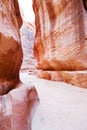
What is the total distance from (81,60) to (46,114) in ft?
8.20

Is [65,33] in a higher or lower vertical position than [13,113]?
higher

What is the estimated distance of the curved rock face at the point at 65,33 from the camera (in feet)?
13.4

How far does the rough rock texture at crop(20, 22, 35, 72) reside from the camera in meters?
18.8

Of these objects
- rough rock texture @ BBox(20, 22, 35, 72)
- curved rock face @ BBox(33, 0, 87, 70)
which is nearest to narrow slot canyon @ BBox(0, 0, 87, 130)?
curved rock face @ BBox(33, 0, 87, 70)

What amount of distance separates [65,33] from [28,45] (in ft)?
55.5

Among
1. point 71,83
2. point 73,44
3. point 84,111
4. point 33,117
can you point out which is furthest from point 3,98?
point 73,44

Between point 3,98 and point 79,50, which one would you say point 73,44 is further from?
point 3,98

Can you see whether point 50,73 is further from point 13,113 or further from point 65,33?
point 13,113

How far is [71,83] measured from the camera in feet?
13.6

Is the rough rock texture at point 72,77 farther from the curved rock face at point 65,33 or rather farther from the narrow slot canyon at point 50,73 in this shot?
the curved rock face at point 65,33

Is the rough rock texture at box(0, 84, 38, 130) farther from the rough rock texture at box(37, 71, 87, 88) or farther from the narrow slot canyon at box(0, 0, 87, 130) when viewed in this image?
the rough rock texture at box(37, 71, 87, 88)

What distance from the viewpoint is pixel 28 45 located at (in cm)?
2111

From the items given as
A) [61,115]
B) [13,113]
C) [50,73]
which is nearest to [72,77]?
[50,73]

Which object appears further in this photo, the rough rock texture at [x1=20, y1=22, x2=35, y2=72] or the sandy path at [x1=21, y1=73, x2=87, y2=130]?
the rough rock texture at [x1=20, y1=22, x2=35, y2=72]
